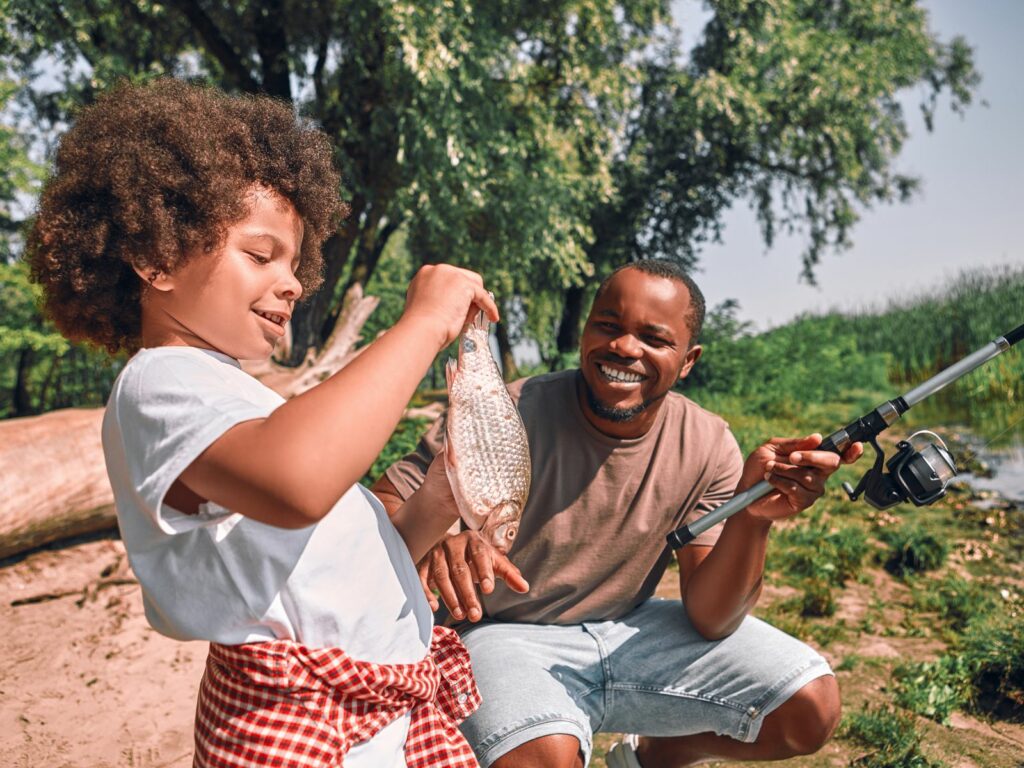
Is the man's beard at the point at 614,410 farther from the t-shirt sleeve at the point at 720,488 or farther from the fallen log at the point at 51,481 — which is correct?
the fallen log at the point at 51,481

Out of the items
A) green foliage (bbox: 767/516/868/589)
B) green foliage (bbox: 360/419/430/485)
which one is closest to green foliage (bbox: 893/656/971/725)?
green foliage (bbox: 767/516/868/589)

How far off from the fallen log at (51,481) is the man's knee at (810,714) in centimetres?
515

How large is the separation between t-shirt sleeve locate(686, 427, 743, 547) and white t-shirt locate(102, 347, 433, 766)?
1.58 meters

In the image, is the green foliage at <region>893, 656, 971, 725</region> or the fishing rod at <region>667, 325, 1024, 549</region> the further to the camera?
the green foliage at <region>893, 656, 971, 725</region>

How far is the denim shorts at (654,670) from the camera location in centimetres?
277

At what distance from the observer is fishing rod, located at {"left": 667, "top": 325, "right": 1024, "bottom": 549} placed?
2.59 m

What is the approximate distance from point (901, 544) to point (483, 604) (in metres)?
4.62

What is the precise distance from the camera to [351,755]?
1.64 metres

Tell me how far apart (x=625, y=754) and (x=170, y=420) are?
250 centimetres

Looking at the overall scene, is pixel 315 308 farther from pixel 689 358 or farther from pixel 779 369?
pixel 689 358

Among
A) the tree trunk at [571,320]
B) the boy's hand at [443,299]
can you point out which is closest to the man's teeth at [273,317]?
the boy's hand at [443,299]

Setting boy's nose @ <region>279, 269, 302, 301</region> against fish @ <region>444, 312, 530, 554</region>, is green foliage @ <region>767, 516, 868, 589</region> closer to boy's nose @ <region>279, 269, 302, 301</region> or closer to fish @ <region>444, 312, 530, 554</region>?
fish @ <region>444, 312, 530, 554</region>

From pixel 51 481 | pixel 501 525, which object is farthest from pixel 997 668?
pixel 51 481

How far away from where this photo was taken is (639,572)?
3049mm
